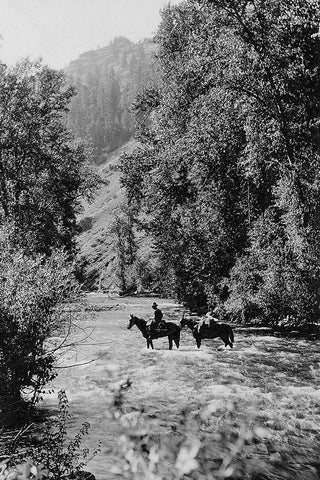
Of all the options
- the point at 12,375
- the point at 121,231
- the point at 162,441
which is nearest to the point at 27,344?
the point at 12,375

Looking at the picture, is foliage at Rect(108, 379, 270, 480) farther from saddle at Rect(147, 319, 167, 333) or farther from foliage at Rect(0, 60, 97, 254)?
foliage at Rect(0, 60, 97, 254)

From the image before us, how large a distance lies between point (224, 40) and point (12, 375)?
702 inches

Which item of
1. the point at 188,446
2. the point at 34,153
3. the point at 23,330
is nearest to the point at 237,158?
the point at 34,153

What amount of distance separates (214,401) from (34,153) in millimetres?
23267

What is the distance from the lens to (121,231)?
8038 cm

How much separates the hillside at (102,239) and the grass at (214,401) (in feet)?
200

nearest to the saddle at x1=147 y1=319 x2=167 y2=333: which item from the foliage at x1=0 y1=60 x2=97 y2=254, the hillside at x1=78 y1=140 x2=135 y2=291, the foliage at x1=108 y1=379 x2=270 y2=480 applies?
the foliage at x1=108 y1=379 x2=270 y2=480

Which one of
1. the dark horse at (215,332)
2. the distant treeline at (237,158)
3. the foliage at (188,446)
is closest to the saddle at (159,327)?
the dark horse at (215,332)

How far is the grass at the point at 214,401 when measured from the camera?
8.34m

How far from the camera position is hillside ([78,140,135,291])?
9291cm

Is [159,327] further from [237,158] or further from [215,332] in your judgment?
[237,158]

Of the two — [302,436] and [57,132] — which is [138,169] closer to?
[57,132]

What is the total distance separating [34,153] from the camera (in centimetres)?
2922

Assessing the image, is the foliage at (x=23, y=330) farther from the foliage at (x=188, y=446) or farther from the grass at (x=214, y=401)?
the foliage at (x=188, y=446)
